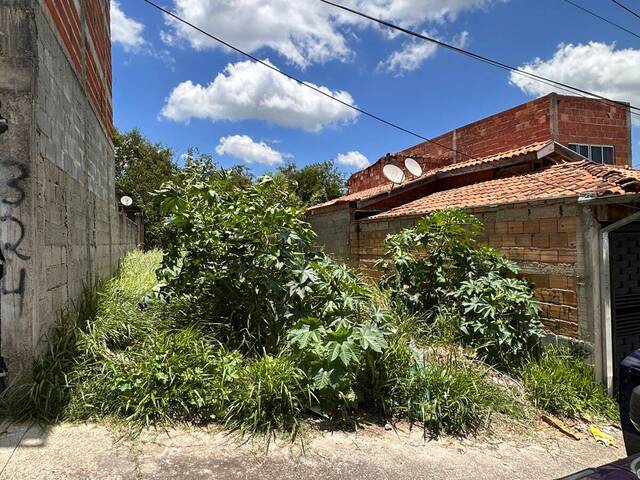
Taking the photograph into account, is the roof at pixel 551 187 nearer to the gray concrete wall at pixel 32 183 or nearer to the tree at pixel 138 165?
the gray concrete wall at pixel 32 183

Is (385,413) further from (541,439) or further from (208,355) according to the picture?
(208,355)

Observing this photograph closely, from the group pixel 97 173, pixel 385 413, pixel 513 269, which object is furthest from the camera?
pixel 97 173

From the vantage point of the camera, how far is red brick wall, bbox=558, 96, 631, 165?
13969mm

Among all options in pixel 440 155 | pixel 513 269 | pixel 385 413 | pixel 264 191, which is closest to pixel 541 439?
pixel 385 413

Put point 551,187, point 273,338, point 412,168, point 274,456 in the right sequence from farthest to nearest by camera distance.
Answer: point 412,168 → point 551,187 → point 273,338 → point 274,456

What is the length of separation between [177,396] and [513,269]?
15.2 feet

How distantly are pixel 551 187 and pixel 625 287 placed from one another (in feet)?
5.50

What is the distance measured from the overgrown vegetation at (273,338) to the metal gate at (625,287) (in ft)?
2.79

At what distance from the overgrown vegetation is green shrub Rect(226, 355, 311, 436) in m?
0.01

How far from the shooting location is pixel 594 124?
1461cm

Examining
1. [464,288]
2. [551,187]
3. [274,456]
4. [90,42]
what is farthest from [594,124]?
[274,456]

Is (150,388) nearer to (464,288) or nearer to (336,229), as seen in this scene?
(464,288)

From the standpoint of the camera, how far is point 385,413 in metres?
4.15

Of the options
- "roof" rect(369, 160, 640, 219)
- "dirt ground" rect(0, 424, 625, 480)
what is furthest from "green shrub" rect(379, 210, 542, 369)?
"dirt ground" rect(0, 424, 625, 480)
